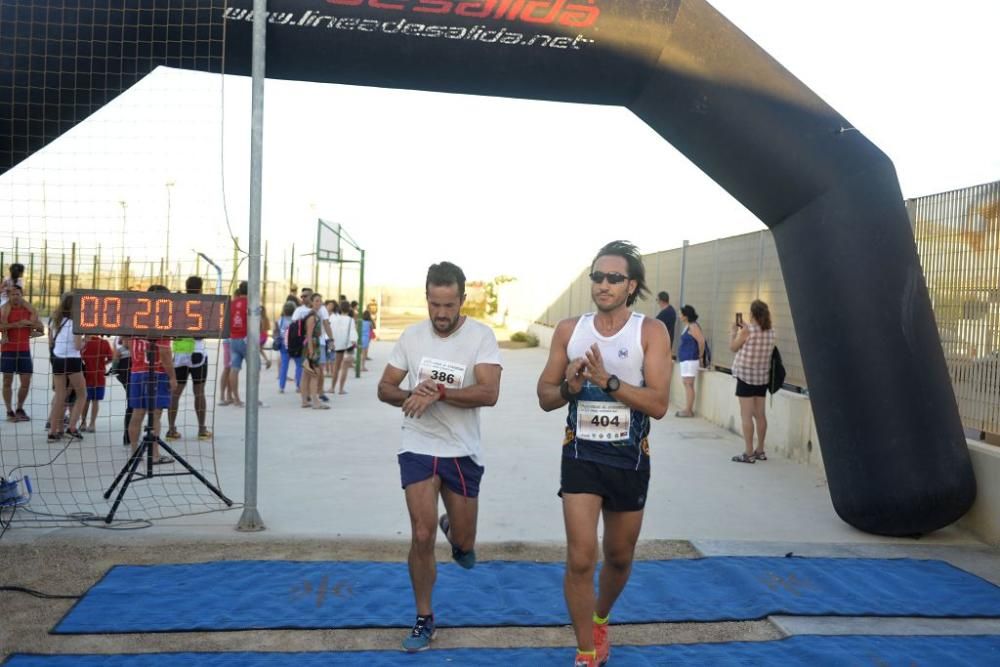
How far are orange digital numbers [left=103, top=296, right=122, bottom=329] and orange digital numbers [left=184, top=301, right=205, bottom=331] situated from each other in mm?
427

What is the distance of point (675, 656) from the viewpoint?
13.9 ft

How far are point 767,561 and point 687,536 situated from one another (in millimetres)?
797

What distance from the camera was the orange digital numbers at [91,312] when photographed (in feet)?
19.5

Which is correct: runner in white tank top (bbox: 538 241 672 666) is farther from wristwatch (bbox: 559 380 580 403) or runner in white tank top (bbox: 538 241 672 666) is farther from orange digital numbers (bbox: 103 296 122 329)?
orange digital numbers (bbox: 103 296 122 329)

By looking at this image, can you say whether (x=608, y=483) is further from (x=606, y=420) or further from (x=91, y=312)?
(x=91, y=312)

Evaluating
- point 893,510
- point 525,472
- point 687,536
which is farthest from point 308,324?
point 893,510

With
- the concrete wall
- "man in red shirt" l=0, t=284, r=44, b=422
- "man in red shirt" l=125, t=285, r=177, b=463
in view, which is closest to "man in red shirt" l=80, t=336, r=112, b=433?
"man in red shirt" l=0, t=284, r=44, b=422

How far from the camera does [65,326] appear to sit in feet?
30.6

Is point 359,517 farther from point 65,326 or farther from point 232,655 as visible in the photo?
point 65,326

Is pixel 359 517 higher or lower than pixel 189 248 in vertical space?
lower

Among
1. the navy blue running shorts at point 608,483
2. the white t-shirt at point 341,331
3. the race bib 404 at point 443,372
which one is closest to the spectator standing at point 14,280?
the white t-shirt at point 341,331

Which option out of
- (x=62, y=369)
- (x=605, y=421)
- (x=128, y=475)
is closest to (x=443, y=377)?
(x=605, y=421)

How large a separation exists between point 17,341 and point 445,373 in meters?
7.60

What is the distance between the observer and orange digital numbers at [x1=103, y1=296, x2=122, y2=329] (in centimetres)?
596
